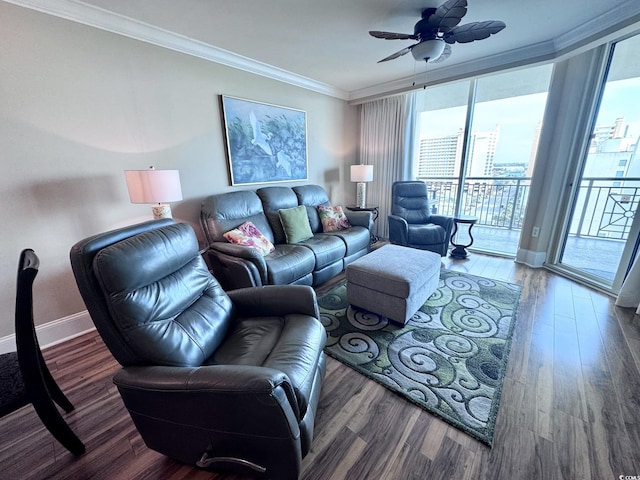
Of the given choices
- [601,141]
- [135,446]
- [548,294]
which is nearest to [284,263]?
[135,446]

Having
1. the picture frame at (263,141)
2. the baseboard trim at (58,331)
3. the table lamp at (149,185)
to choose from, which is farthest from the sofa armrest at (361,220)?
the baseboard trim at (58,331)

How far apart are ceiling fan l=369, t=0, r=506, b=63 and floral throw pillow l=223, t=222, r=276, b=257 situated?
1956mm

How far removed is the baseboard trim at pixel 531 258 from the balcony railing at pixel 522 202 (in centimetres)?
41

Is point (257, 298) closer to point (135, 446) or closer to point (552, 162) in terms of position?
point (135, 446)

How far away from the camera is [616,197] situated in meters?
2.75

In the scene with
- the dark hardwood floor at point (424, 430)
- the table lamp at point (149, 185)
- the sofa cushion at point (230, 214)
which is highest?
the table lamp at point (149, 185)

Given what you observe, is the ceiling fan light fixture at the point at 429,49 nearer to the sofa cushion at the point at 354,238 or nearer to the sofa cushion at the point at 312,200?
the sofa cushion at the point at 354,238

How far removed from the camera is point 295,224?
3.02 metres

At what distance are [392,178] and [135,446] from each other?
4257 millimetres

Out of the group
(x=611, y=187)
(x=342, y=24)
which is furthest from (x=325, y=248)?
(x=611, y=187)

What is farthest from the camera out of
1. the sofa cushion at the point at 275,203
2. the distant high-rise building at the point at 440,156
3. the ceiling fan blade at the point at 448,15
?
the distant high-rise building at the point at 440,156

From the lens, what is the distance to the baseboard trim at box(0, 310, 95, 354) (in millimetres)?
1885

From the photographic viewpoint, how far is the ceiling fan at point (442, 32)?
5.66 ft

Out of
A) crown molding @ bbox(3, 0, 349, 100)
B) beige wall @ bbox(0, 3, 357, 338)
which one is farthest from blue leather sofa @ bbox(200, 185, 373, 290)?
crown molding @ bbox(3, 0, 349, 100)
